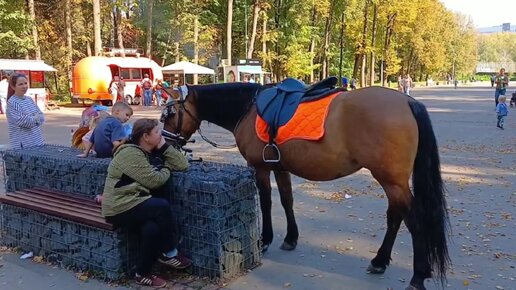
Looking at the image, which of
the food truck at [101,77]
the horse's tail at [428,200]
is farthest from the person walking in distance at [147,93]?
the horse's tail at [428,200]

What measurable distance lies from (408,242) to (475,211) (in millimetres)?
1795

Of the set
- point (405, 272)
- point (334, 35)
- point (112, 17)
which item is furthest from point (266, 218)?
point (334, 35)

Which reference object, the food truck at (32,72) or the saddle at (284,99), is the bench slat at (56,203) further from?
the food truck at (32,72)

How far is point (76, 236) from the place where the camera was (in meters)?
4.77

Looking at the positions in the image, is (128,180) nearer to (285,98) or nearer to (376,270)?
(285,98)

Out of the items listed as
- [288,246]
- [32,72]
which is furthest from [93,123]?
[32,72]

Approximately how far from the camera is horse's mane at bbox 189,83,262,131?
16.8 feet

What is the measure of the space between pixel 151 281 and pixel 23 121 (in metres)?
3.29

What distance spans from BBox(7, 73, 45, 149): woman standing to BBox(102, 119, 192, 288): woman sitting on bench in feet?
8.98

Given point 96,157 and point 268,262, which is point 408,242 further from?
point 96,157

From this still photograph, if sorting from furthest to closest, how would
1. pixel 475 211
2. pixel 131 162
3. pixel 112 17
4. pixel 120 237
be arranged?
pixel 112 17, pixel 475 211, pixel 120 237, pixel 131 162

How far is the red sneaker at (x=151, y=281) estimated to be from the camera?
4.30 metres

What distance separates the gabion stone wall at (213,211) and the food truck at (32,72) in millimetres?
22742

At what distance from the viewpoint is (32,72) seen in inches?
1052
